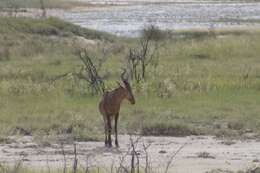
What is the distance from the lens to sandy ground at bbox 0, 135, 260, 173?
42.1 ft

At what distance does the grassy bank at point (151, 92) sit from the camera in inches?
665

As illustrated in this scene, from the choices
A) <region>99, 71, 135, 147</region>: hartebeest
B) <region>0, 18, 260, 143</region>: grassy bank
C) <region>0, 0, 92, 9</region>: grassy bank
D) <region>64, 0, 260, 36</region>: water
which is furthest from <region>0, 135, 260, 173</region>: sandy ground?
<region>0, 0, 92, 9</region>: grassy bank

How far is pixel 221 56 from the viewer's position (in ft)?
109

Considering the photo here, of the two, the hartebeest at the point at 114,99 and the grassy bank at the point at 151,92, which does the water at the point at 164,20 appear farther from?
the hartebeest at the point at 114,99

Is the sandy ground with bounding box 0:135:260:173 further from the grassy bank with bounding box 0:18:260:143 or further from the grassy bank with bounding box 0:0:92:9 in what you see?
the grassy bank with bounding box 0:0:92:9

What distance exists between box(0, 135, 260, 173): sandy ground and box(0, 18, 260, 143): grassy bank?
876 mm

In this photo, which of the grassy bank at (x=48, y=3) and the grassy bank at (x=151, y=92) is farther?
the grassy bank at (x=48, y=3)

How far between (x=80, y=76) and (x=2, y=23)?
19406 mm

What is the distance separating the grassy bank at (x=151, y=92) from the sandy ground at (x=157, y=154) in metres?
0.88

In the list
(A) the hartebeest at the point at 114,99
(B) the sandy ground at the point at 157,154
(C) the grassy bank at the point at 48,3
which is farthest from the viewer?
(C) the grassy bank at the point at 48,3

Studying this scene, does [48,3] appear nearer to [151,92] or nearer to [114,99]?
[151,92]

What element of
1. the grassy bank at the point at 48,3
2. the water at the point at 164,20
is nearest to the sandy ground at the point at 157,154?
the water at the point at 164,20

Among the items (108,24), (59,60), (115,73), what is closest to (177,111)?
(115,73)

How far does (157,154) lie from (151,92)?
7560 mm
